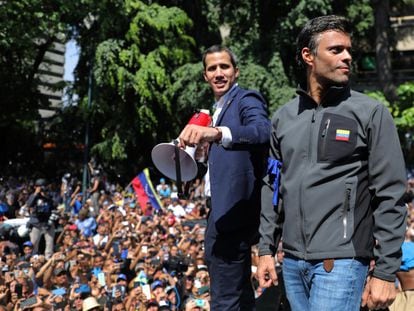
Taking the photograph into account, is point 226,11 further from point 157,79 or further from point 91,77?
point 91,77

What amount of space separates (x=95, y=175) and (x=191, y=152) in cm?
1895

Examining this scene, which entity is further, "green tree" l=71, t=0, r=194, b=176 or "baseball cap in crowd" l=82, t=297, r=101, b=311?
"green tree" l=71, t=0, r=194, b=176

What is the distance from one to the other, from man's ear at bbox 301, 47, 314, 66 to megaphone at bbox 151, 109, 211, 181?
52cm

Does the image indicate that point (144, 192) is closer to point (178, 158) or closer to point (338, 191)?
point (178, 158)

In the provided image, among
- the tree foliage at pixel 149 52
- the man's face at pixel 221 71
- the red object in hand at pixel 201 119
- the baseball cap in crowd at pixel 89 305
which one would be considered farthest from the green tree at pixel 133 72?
the red object in hand at pixel 201 119

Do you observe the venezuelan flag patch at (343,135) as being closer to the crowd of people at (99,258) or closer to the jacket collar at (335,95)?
the jacket collar at (335,95)

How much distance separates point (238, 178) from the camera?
2.83 m

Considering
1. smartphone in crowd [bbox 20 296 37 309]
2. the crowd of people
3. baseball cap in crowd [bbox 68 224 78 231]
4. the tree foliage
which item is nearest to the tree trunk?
the tree foliage

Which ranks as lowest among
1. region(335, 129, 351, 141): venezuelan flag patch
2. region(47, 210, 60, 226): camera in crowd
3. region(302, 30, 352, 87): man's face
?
region(47, 210, 60, 226): camera in crowd

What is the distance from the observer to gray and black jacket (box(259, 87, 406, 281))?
82.9 inches

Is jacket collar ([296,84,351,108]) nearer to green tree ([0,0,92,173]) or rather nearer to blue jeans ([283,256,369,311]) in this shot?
blue jeans ([283,256,369,311])

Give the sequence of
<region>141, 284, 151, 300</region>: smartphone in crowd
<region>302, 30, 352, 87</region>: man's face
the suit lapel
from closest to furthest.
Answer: <region>302, 30, 352, 87</region>: man's face, the suit lapel, <region>141, 284, 151, 300</region>: smartphone in crowd

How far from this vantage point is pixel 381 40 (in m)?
20.9

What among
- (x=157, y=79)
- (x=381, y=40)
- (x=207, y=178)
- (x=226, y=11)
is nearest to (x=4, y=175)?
(x=157, y=79)
